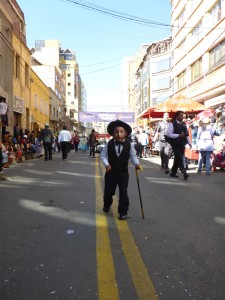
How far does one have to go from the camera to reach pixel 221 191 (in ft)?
27.2

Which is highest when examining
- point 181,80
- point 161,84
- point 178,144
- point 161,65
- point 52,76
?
point 161,65

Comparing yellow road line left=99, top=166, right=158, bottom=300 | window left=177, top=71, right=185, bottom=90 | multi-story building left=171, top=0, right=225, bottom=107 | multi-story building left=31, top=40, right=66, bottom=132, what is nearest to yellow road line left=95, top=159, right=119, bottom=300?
yellow road line left=99, top=166, right=158, bottom=300

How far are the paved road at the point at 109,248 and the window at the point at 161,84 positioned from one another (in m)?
49.1

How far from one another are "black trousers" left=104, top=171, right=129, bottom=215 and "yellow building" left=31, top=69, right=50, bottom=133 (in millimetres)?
26399

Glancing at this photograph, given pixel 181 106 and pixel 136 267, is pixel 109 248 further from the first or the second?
pixel 181 106

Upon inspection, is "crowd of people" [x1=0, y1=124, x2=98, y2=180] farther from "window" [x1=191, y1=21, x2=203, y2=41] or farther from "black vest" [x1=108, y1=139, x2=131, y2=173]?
"window" [x1=191, y1=21, x2=203, y2=41]

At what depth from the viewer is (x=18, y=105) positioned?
2464 cm

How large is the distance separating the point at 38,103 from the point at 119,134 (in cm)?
3103

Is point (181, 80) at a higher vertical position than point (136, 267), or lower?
higher

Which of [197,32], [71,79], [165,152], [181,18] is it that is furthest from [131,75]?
[165,152]

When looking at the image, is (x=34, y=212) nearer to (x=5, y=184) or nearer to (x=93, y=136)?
(x=5, y=184)

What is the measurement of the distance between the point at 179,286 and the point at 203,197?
4.49 metres

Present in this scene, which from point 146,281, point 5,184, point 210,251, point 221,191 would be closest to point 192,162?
point 221,191

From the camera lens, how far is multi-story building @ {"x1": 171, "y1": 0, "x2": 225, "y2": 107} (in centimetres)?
2345
